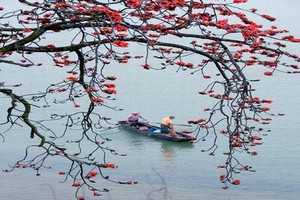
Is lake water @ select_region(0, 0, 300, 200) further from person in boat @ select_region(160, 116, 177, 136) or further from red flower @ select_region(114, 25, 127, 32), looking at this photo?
red flower @ select_region(114, 25, 127, 32)

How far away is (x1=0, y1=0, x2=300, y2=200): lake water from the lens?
16.2 m

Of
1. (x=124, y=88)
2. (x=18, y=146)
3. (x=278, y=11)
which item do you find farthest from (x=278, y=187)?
(x=278, y=11)

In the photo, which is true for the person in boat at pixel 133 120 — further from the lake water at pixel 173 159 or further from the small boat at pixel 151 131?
Answer: the lake water at pixel 173 159

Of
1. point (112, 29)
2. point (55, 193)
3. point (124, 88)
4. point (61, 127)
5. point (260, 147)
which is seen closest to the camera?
point (112, 29)

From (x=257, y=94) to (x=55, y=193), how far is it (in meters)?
13.9

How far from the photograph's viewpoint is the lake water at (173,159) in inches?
639

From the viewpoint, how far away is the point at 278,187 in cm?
1664

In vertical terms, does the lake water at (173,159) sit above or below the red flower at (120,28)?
below

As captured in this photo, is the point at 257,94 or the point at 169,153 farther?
the point at 257,94

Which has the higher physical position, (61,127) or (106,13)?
(106,13)

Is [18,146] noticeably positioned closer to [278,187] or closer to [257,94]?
[278,187]

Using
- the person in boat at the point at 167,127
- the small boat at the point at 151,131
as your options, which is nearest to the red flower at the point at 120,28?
the small boat at the point at 151,131

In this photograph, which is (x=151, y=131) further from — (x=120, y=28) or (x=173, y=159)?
(x=120, y=28)

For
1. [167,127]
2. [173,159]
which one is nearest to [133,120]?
[167,127]
